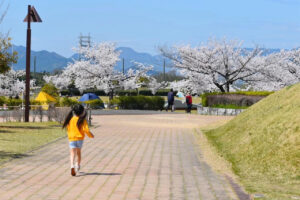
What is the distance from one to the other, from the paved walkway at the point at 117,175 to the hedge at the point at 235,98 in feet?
59.3

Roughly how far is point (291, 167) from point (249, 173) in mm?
804

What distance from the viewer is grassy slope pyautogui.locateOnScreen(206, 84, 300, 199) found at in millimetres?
8598

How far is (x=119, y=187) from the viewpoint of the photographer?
7707 mm

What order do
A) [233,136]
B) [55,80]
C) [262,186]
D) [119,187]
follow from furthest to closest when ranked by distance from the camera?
[55,80] < [233,136] < [262,186] < [119,187]

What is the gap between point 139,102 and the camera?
42625 millimetres

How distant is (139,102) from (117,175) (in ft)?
111

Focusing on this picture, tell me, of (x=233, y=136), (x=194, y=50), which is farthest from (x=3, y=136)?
(x=194, y=50)

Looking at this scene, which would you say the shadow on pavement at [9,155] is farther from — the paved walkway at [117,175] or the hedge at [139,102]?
the hedge at [139,102]

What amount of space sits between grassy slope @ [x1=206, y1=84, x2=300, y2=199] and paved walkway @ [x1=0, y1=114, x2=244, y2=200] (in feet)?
2.31

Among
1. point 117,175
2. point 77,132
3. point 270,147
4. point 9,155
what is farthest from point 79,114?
point 270,147

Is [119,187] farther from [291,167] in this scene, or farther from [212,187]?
[291,167]

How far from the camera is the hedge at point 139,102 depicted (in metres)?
42.3

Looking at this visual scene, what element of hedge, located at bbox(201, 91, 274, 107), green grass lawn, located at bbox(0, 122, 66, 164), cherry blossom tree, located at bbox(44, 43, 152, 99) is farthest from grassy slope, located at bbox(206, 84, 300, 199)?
cherry blossom tree, located at bbox(44, 43, 152, 99)

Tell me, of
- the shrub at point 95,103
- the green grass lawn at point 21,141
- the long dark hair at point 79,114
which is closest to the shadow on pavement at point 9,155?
the green grass lawn at point 21,141
